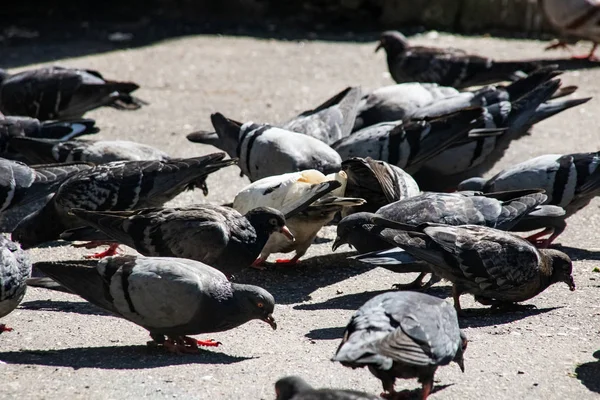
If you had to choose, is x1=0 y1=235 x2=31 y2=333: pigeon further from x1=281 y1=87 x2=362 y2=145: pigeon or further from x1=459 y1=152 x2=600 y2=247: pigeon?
x1=459 y1=152 x2=600 y2=247: pigeon

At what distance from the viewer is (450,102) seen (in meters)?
8.99

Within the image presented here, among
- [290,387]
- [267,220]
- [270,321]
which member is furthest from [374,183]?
[290,387]

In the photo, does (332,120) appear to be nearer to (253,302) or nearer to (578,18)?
(253,302)

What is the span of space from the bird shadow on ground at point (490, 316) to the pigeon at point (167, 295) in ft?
4.10

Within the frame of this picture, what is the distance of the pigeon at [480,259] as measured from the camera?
18.9 ft

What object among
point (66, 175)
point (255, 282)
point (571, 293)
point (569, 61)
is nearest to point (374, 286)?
point (255, 282)

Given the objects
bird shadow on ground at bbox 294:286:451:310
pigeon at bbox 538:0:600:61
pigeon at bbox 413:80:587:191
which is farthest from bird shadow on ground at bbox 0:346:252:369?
pigeon at bbox 538:0:600:61

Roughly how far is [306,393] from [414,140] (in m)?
4.44

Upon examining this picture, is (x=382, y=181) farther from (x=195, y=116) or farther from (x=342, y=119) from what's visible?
(x=195, y=116)

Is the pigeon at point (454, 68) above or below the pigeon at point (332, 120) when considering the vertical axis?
below

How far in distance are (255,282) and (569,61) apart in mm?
8262

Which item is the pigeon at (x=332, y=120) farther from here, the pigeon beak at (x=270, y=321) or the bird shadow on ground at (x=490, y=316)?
the pigeon beak at (x=270, y=321)

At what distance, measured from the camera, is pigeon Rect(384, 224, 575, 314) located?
575 cm

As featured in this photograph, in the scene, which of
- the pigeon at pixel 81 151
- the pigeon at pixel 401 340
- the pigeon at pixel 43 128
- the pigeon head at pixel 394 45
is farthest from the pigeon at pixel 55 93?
the pigeon at pixel 401 340
